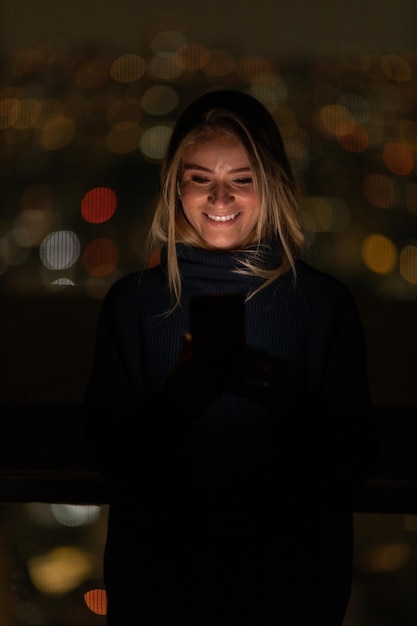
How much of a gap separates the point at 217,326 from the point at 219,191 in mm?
184

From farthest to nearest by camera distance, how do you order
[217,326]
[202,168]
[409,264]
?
1. [409,264]
2. [202,168]
3. [217,326]

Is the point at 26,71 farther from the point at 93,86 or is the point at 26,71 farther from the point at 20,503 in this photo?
the point at 20,503

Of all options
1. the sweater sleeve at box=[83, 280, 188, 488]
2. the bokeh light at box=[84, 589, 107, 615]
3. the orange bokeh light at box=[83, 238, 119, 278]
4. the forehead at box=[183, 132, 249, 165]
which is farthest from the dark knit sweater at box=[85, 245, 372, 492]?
the orange bokeh light at box=[83, 238, 119, 278]

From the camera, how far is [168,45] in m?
2.22

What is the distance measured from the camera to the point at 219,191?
1006 mm

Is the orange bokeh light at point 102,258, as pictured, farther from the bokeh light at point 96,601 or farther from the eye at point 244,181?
the eye at point 244,181

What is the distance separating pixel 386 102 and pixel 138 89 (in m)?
0.64

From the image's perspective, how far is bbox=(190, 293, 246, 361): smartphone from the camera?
2.97 feet

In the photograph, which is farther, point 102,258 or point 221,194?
point 102,258

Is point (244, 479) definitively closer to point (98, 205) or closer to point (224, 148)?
point (224, 148)

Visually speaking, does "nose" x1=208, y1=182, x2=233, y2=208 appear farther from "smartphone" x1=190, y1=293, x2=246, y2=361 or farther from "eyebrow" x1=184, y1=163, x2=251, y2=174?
"smartphone" x1=190, y1=293, x2=246, y2=361

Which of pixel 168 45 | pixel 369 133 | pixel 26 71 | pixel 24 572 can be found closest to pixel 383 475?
pixel 24 572

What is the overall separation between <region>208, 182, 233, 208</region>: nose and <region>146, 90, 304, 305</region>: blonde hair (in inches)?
1.3

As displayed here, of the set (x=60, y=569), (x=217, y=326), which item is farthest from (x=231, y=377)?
(x=60, y=569)
